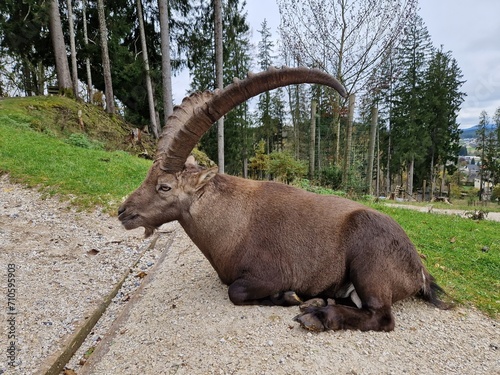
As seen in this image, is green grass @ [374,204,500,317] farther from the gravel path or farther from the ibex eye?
the ibex eye

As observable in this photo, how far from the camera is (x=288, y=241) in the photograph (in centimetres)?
373

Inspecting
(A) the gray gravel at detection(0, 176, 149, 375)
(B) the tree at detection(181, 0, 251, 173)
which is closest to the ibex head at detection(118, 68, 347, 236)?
(A) the gray gravel at detection(0, 176, 149, 375)

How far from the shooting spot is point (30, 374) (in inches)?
Answer: 127

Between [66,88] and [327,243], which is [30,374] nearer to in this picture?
[327,243]

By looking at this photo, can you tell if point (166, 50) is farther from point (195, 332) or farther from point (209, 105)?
point (195, 332)

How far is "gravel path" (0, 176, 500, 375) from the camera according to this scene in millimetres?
2859

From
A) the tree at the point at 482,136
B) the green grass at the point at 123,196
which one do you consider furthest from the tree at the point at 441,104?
the green grass at the point at 123,196

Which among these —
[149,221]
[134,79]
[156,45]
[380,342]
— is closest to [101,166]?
[149,221]

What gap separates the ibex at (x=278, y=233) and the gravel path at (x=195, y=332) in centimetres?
24

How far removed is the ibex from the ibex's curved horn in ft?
0.04

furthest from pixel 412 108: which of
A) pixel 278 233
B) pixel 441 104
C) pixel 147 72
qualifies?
pixel 278 233

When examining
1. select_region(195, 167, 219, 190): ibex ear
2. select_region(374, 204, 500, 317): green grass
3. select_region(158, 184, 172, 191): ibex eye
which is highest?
select_region(195, 167, 219, 190): ibex ear

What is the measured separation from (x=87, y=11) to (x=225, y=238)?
28.1m

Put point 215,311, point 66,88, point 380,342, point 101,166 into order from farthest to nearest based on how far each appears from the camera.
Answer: point 66,88, point 101,166, point 215,311, point 380,342
